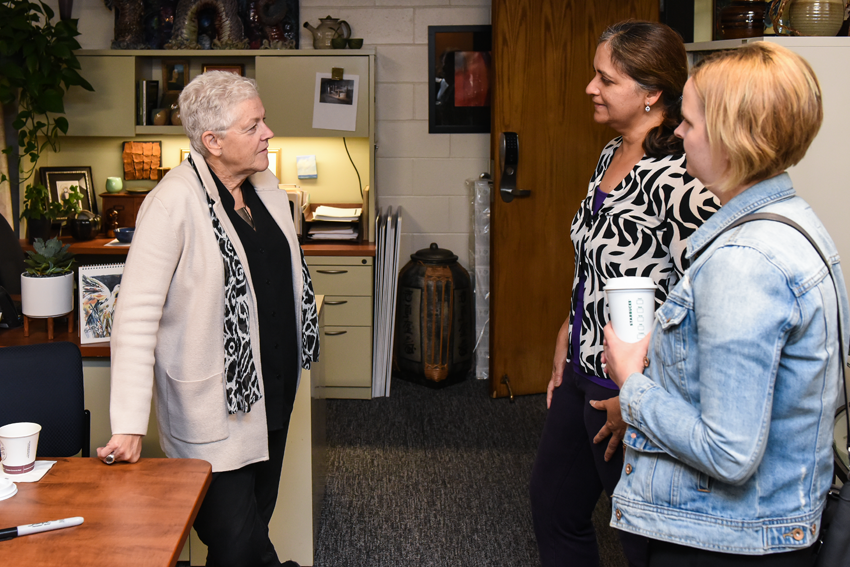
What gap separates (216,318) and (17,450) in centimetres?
50

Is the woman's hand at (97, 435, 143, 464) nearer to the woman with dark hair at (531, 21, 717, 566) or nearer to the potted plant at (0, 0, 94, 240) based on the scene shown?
the woman with dark hair at (531, 21, 717, 566)

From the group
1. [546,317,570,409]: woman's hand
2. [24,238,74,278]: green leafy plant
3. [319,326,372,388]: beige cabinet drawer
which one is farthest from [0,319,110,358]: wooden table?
[319,326,372,388]: beige cabinet drawer

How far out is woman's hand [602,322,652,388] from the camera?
3.93 feet

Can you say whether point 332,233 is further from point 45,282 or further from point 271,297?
point 271,297

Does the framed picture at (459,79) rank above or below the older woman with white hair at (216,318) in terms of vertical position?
above

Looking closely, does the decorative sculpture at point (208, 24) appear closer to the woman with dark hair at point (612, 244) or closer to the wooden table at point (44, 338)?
the wooden table at point (44, 338)

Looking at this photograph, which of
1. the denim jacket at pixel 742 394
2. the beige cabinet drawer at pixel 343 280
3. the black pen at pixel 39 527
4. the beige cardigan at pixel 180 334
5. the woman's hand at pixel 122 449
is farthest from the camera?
the beige cabinet drawer at pixel 343 280

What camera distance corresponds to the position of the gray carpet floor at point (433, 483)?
8.45 feet

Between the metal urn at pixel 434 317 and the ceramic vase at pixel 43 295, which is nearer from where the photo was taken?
the ceramic vase at pixel 43 295

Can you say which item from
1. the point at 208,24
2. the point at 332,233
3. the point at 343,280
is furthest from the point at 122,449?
the point at 208,24

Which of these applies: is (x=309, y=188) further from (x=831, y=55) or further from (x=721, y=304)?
(x=721, y=304)

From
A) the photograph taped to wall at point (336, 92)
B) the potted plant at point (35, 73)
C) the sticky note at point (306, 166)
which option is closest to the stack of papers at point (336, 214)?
the sticky note at point (306, 166)

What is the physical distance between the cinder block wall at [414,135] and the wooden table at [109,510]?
127 inches

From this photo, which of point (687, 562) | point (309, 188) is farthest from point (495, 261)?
point (687, 562)
